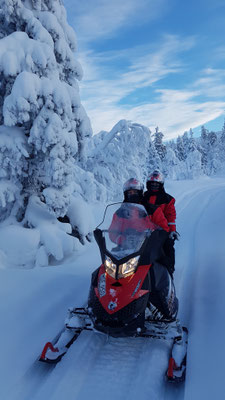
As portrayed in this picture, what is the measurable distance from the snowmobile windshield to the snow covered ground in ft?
4.36

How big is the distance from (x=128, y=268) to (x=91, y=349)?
1.28m

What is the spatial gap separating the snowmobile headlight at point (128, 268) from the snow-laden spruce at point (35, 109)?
476 cm

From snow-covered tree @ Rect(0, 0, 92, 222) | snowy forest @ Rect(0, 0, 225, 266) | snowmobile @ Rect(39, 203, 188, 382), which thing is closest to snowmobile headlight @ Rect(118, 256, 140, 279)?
snowmobile @ Rect(39, 203, 188, 382)

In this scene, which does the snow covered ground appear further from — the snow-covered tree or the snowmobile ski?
the snow-covered tree

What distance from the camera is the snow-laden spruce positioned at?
299 inches

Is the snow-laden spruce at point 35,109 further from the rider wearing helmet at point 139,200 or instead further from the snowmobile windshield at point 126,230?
the snowmobile windshield at point 126,230

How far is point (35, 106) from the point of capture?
7.80m

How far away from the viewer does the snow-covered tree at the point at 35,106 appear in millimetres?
7602

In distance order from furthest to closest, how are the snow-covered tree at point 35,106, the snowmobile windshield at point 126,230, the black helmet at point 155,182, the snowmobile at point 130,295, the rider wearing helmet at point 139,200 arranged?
the snow-covered tree at point 35,106
the black helmet at point 155,182
the rider wearing helmet at point 139,200
the snowmobile windshield at point 126,230
the snowmobile at point 130,295

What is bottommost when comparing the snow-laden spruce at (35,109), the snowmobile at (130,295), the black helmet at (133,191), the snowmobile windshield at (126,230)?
the snowmobile at (130,295)

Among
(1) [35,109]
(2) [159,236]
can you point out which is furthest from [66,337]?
(1) [35,109]

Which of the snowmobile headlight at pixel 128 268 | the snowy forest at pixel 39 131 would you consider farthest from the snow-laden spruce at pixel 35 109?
the snowmobile headlight at pixel 128 268

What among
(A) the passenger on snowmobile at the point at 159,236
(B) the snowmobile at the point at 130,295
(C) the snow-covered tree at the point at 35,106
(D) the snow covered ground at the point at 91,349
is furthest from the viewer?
(C) the snow-covered tree at the point at 35,106

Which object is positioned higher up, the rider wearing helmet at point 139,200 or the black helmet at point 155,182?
the black helmet at point 155,182
